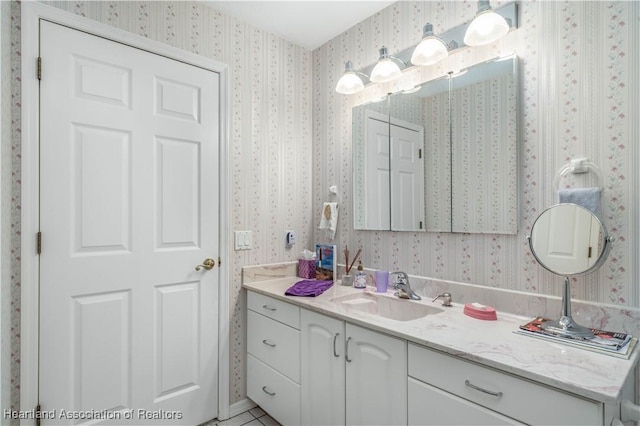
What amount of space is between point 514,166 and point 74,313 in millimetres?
2178

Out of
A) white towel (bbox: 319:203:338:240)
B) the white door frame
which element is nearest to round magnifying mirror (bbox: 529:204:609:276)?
white towel (bbox: 319:203:338:240)

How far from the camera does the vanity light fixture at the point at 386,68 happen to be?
1.91m

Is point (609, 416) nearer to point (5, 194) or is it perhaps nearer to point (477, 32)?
point (477, 32)

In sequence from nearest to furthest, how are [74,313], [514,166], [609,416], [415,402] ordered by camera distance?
[609,416] → [415,402] → [514,166] → [74,313]

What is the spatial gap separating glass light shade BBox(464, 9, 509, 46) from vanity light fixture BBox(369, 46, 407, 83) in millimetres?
441

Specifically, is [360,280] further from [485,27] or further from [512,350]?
[485,27]

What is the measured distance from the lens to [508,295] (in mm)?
1490

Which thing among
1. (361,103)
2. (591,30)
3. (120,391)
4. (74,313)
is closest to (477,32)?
(591,30)

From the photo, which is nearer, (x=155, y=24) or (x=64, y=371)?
(x=64, y=371)

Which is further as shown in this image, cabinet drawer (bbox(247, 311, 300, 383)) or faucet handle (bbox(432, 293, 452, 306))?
cabinet drawer (bbox(247, 311, 300, 383))

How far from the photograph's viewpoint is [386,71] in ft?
6.35

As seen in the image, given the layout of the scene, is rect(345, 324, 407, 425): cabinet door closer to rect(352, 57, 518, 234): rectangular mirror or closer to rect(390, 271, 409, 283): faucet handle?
rect(390, 271, 409, 283): faucet handle

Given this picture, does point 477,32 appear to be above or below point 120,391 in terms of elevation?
above

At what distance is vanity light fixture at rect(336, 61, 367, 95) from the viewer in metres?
2.13
